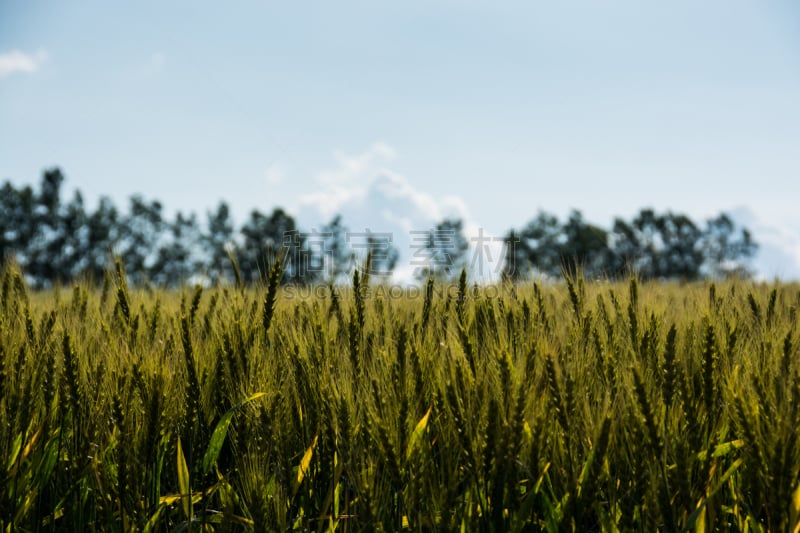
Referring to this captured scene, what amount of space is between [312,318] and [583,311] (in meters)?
1.17

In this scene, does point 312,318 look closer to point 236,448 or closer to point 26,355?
point 236,448

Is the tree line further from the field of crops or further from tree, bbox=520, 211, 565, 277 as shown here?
the field of crops

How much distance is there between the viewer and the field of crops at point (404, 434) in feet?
4.61

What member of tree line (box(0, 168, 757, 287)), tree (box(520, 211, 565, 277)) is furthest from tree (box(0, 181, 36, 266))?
tree (box(520, 211, 565, 277))

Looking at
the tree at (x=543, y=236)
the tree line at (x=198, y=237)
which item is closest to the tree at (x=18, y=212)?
the tree line at (x=198, y=237)

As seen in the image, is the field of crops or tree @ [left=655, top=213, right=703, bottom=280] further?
tree @ [left=655, top=213, right=703, bottom=280]

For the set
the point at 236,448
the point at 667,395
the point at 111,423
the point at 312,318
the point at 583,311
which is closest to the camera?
the point at 667,395

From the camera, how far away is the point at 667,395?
1.61 meters

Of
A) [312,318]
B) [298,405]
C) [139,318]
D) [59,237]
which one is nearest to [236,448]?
[298,405]

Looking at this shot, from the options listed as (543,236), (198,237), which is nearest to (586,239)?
(543,236)

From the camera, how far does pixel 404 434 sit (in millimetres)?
1439

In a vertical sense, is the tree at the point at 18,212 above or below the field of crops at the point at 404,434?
above

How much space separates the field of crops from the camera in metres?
1.41

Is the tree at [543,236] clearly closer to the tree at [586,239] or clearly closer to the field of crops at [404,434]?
the tree at [586,239]
